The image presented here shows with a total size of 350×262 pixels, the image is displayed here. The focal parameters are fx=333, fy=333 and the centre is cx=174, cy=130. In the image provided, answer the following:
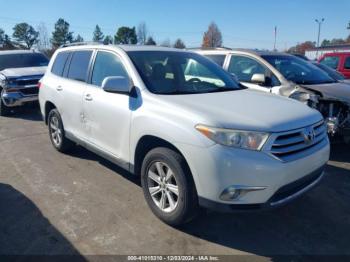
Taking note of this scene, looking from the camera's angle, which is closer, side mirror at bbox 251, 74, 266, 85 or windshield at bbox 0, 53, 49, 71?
side mirror at bbox 251, 74, 266, 85

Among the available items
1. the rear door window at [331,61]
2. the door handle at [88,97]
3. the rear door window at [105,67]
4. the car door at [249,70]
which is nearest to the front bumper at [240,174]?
the rear door window at [105,67]

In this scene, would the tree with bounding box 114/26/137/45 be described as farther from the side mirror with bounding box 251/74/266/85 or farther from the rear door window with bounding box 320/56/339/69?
the side mirror with bounding box 251/74/266/85

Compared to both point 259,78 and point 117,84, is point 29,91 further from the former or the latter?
point 117,84

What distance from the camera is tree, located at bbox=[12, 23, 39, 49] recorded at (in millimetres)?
73750

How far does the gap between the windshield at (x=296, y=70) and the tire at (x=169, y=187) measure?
3.75 meters

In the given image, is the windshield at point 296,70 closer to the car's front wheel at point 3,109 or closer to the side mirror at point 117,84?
the side mirror at point 117,84

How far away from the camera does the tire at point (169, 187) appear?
10.3 feet

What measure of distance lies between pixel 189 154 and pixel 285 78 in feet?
12.4

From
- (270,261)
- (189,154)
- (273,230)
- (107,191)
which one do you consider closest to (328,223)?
(273,230)

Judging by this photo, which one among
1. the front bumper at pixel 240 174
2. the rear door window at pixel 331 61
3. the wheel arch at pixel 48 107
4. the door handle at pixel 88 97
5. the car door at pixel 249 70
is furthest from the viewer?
the rear door window at pixel 331 61

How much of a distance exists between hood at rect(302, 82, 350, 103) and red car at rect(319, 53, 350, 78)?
19.2 ft

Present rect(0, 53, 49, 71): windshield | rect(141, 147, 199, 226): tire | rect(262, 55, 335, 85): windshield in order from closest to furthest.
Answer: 1. rect(141, 147, 199, 226): tire
2. rect(262, 55, 335, 85): windshield
3. rect(0, 53, 49, 71): windshield

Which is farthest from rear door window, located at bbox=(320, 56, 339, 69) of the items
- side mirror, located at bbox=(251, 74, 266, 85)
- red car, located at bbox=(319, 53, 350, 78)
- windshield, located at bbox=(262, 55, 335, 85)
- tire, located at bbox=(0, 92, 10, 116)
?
tire, located at bbox=(0, 92, 10, 116)

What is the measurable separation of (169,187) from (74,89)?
2403 mm
